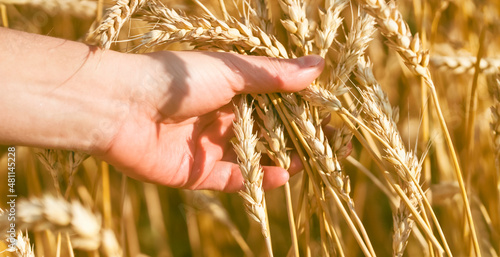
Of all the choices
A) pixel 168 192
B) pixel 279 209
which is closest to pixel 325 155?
pixel 279 209

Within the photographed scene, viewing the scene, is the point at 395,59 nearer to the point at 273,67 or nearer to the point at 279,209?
the point at 279,209

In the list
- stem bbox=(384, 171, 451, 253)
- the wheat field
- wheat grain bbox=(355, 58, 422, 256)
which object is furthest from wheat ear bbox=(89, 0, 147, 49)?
stem bbox=(384, 171, 451, 253)

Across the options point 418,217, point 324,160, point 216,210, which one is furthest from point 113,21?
point 216,210

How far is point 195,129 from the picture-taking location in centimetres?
121

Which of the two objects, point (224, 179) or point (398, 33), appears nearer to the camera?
point (398, 33)

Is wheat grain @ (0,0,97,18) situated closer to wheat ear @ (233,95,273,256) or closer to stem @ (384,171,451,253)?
wheat ear @ (233,95,273,256)

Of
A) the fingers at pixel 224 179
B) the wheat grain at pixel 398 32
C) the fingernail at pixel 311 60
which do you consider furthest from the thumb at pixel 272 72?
the fingers at pixel 224 179

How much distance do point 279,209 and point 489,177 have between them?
0.59 metres

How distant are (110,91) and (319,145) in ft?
1.53

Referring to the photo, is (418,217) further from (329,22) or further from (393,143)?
(329,22)

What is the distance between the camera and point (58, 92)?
3.31ft

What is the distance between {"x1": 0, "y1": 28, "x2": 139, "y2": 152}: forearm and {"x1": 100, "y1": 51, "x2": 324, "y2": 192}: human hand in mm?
37

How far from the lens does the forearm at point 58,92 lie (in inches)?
38.5

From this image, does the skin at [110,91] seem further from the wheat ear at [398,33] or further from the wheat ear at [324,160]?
the wheat ear at [398,33]
